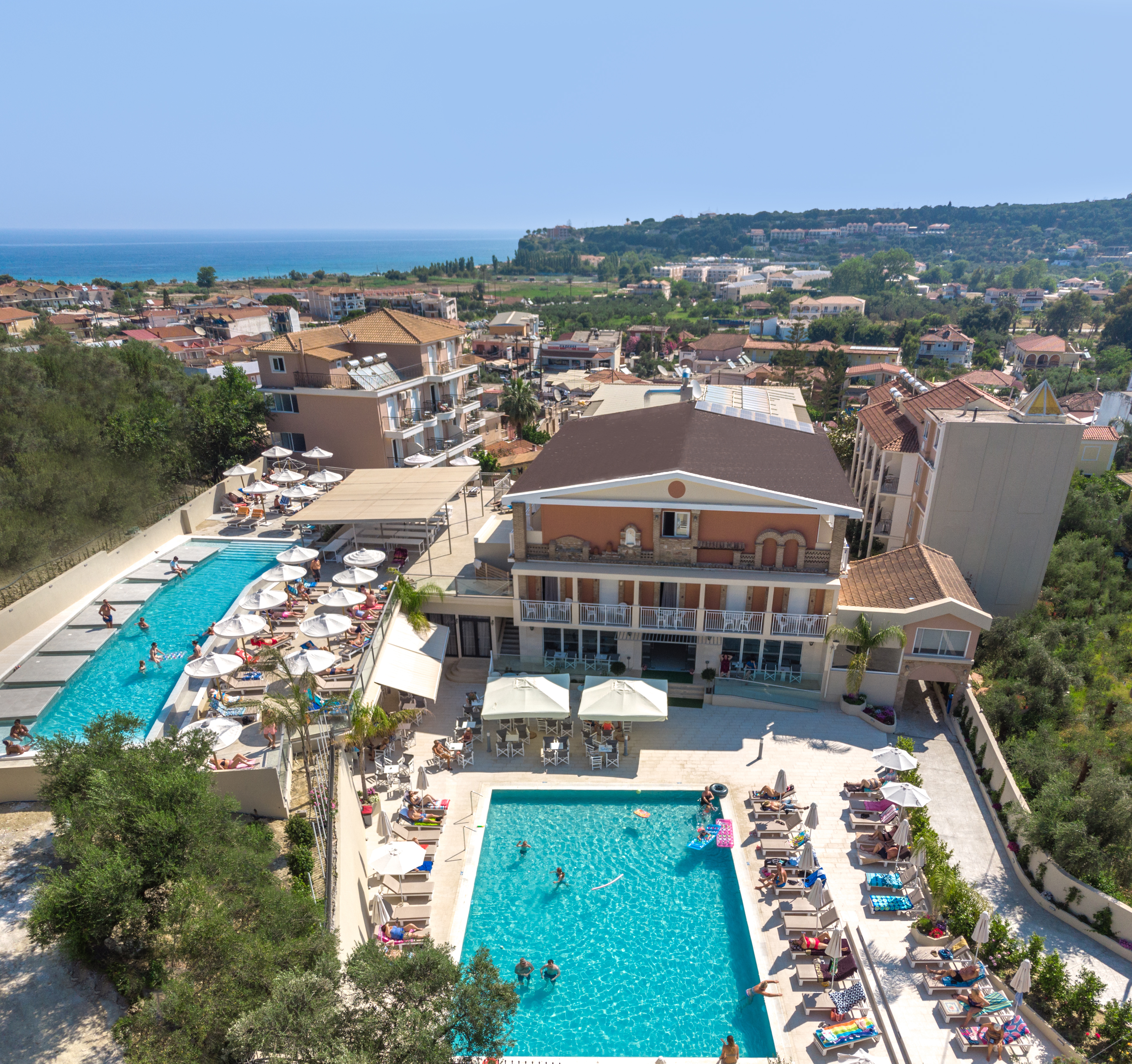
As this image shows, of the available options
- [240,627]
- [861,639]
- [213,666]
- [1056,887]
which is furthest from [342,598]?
[1056,887]

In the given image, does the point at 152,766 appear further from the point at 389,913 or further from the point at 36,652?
the point at 36,652

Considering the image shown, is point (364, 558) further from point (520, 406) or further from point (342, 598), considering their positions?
point (520, 406)

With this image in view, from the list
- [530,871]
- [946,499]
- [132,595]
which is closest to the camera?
[530,871]

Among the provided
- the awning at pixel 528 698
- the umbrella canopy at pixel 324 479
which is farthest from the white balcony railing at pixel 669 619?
the umbrella canopy at pixel 324 479

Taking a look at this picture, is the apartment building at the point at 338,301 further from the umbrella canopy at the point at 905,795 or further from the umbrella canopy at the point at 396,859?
the umbrella canopy at the point at 905,795

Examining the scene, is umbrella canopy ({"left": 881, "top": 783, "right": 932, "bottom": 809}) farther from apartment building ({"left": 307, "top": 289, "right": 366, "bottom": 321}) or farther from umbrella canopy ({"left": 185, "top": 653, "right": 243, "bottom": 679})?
apartment building ({"left": 307, "top": 289, "right": 366, "bottom": 321})

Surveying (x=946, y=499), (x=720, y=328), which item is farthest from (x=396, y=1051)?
(x=720, y=328)
